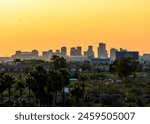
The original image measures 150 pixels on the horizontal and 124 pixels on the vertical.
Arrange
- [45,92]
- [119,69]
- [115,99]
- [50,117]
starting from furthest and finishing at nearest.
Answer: [119,69]
[115,99]
[45,92]
[50,117]

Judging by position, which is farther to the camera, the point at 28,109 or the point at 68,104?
the point at 68,104

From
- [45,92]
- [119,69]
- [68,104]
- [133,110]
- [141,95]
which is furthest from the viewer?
[119,69]

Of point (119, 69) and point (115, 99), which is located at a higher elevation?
point (119, 69)

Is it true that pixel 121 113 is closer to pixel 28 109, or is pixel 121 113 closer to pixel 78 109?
pixel 78 109

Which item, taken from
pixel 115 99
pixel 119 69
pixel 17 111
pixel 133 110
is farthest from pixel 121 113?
pixel 119 69

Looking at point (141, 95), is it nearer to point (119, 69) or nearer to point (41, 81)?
point (41, 81)

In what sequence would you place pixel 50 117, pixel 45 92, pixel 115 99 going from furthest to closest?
pixel 115 99 < pixel 45 92 < pixel 50 117

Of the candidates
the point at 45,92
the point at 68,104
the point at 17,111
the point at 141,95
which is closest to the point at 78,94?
the point at 68,104

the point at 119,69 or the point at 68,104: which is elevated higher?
the point at 119,69

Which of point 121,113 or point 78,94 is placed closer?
point 121,113
